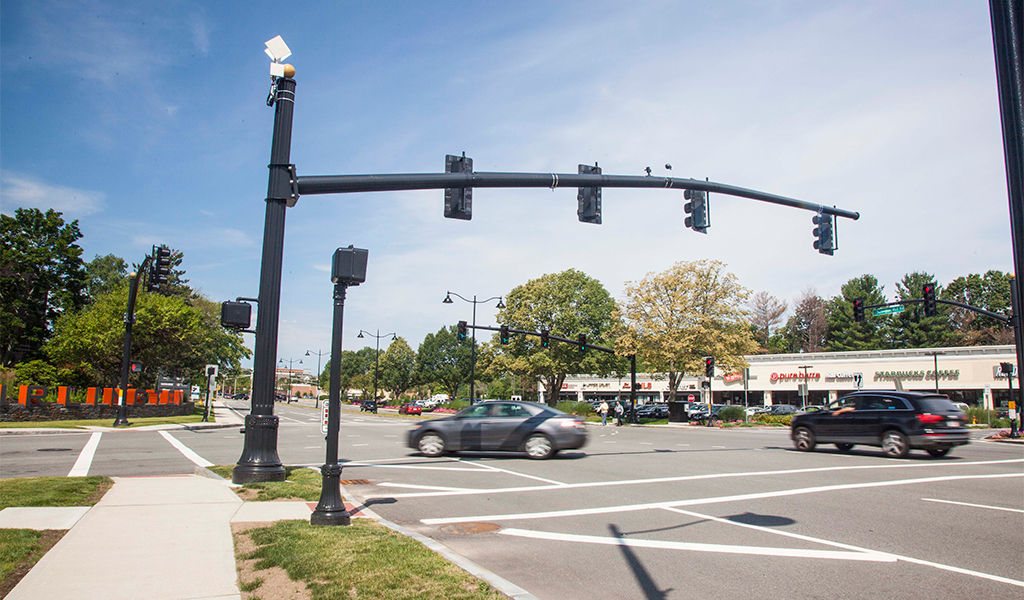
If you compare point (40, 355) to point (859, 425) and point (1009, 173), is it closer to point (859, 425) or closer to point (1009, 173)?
point (859, 425)

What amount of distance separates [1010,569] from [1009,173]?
4.05 m

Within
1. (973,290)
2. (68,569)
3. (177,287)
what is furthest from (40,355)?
(973,290)

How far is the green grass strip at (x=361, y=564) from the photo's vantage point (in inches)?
187

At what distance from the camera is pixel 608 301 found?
60969 millimetres

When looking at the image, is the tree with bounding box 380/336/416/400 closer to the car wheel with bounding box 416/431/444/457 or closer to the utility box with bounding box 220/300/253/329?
the car wheel with bounding box 416/431/444/457

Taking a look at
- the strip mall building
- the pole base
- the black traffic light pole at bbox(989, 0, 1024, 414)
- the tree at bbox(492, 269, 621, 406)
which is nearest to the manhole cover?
the pole base

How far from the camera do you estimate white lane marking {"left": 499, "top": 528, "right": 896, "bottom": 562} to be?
6.33 metres

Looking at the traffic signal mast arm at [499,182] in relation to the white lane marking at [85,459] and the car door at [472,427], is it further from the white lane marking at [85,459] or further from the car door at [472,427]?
Answer: the white lane marking at [85,459]

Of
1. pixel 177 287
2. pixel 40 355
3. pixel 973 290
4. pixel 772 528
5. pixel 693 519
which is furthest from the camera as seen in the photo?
pixel 973 290

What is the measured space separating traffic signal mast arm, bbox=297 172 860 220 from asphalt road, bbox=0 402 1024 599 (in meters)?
5.02

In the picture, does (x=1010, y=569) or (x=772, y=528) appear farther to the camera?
(x=772, y=528)

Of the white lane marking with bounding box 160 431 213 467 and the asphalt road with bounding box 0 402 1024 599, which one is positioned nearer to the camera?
the asphalt road with bounding box 0 402 1024 599

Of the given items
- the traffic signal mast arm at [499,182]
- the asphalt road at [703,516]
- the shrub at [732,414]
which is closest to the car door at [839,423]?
the asphalt road at [703,516]

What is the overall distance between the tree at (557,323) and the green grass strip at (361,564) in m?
49.6
